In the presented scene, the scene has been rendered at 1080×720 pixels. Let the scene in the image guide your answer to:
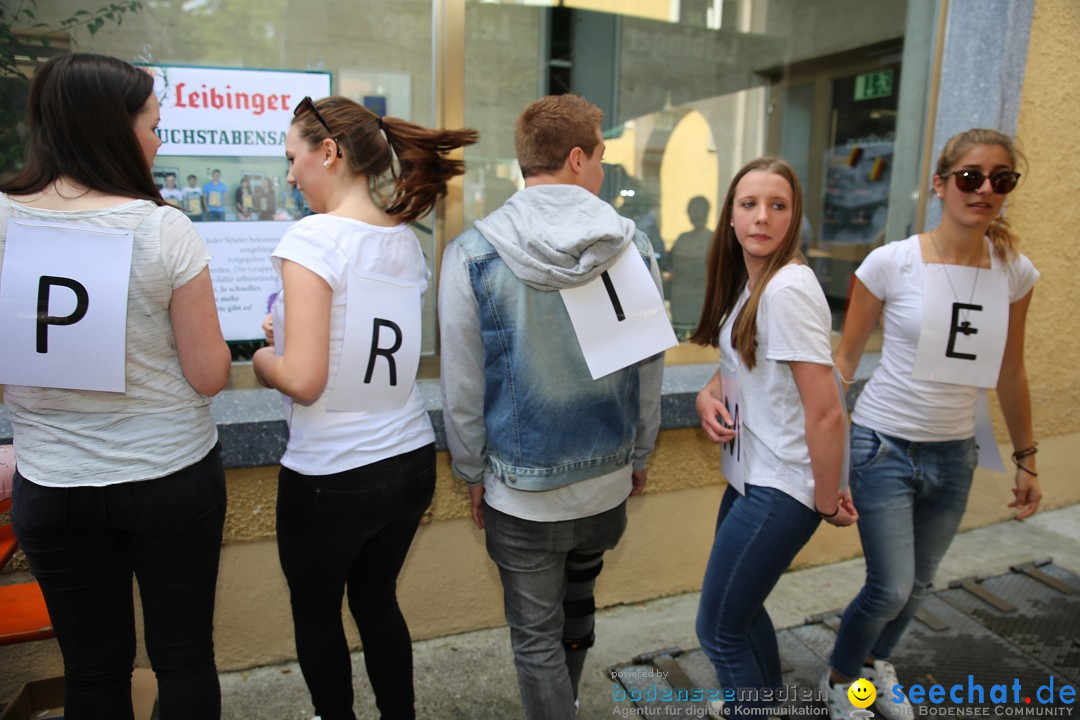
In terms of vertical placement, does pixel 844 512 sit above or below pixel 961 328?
below

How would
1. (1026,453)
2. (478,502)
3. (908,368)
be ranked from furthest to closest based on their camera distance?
(1026,453), (908,368), (478,502)

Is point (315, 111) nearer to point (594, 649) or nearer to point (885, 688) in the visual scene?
point (594, 649)

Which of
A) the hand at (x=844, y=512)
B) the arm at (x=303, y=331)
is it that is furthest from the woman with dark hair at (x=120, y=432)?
the hand at (x=844, y=512)

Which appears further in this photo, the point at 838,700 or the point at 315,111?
the point at 838,700

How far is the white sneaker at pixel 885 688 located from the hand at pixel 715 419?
110 cm

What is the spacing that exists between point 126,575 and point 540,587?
37.6 inches

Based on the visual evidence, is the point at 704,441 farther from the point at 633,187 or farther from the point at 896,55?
the point at 896,55

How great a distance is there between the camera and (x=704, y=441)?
324 centimetres

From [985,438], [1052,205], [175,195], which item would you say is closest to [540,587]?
[985,438]

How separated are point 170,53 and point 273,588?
78.5 inches

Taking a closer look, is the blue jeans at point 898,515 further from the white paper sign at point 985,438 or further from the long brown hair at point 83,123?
the long brown hair at point 83,123

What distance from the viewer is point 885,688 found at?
2521mm

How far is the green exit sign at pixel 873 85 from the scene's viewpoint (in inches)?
170

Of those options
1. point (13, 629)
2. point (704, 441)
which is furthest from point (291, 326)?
point (704, 441)
